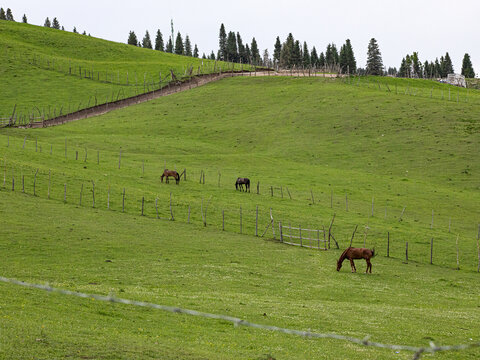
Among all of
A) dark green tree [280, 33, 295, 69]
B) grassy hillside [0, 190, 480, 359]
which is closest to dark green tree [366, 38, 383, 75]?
dark green tree [280, 33, 295, 69]

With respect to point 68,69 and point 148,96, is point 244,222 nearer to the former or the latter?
point 148,96

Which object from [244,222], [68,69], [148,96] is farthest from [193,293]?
[68,69]

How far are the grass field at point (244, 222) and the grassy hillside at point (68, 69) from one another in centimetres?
760

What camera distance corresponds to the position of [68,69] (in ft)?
430

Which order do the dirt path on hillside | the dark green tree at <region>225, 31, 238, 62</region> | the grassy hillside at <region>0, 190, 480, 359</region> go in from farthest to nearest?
1. the dark green tree at <region>225, 31, 238, 62</region>
2. the dirt path on hillside
3. the grassy hillside at <region>0, 190, 480, 359</region>

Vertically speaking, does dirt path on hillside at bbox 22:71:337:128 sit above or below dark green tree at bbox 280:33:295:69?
below

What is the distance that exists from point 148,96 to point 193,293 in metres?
91.4

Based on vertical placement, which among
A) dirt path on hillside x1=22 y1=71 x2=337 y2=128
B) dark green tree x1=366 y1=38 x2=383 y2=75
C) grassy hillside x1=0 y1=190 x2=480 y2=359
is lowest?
grassy hillside x1=0 y1=190 x2=480 y2=359

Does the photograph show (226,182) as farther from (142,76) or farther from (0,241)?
(142,76)

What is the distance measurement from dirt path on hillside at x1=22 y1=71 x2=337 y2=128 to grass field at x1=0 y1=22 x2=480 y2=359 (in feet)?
11.6

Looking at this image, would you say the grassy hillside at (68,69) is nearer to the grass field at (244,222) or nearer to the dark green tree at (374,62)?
the grass field at (244,222)

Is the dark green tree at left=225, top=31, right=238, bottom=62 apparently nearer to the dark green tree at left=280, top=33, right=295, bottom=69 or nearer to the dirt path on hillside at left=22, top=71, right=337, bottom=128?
Answer: the dark green tree at left=280, top=33, right=295, bottom=69

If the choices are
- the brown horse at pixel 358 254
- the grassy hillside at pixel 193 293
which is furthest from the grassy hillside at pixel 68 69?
the brown horse at pixel 358 254

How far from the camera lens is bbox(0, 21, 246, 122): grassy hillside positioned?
110 metres
